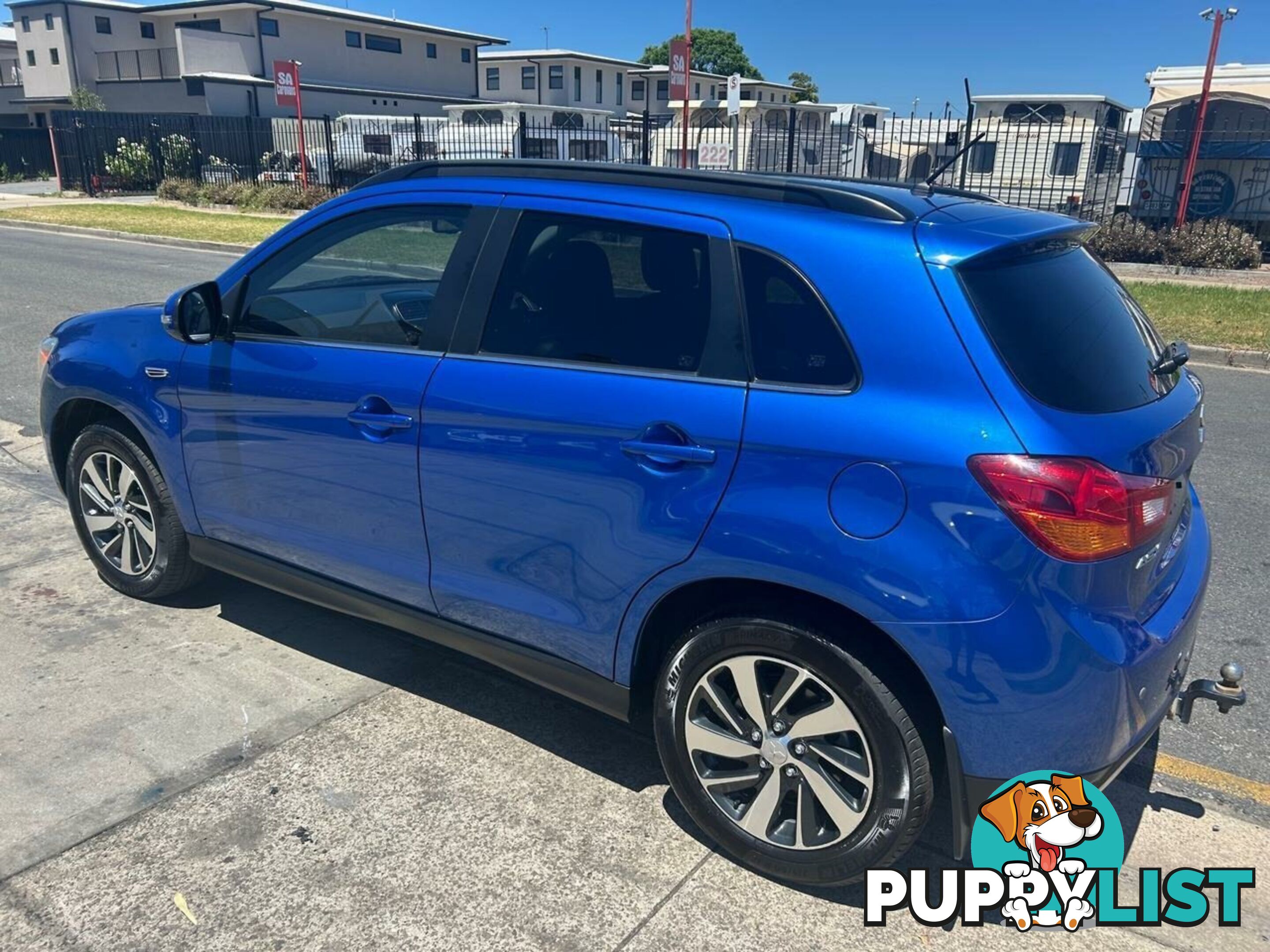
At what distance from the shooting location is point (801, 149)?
22.6 meters

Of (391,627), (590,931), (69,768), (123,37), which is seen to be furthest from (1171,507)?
(123,37)

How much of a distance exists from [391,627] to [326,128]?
22989 mm

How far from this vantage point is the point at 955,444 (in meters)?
2.29

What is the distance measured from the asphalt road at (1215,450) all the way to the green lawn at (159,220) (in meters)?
2.51

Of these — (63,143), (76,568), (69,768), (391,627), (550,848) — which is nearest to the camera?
(550,848)

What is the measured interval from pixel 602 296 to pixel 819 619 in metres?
1.15

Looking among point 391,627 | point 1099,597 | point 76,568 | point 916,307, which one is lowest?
point 76,568

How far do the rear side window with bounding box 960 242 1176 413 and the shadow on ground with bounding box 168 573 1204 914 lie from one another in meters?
0.91

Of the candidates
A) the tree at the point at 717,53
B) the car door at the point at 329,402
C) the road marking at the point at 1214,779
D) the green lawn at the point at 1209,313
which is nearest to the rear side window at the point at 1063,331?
the road marking at the point at 1214,779

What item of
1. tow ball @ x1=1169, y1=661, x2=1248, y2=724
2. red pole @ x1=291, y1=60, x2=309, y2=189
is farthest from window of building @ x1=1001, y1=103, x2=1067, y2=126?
tow ball @ x1=1169, y1=661, x2=1248, y2=724

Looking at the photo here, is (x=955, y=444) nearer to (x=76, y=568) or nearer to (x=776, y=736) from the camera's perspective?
(x=776, y=736)

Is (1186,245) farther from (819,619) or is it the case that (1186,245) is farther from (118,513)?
(118,513)

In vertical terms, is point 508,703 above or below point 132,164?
below

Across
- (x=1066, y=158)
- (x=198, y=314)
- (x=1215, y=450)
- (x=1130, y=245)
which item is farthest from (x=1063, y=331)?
(x=1066, y=158)
